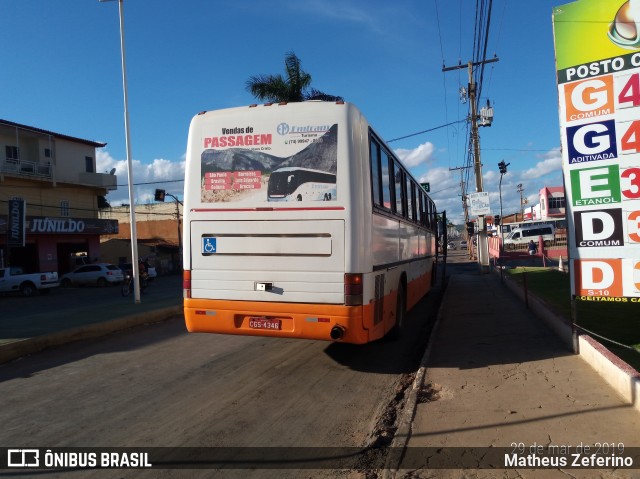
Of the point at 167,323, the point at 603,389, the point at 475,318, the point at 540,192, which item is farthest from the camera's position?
the point at 540,192

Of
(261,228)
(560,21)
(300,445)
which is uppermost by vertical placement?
(560,21)

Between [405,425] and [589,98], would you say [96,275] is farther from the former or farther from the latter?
[589,98]

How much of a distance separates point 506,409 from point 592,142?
3.67 meters

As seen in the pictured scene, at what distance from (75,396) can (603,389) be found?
20.5ft

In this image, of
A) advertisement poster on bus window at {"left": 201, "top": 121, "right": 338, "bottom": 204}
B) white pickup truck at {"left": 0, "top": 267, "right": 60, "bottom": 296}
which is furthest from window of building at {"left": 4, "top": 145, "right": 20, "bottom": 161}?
advertisement poster on bus window at {"left": 201, "top": 121, "right": 338, "bottom": 204}

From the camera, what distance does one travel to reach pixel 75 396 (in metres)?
6.14

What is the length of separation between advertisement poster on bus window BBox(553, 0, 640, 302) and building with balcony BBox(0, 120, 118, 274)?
30.1 meters

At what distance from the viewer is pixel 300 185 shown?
253 inches

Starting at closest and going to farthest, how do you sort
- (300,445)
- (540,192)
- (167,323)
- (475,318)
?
(300,445), (475,318), (167,323), (540,192)

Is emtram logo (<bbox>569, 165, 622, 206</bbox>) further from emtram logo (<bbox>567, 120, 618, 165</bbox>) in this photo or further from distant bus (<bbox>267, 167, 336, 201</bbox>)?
distant bus (<bbox>267, 167, 336, 201</bbox>)

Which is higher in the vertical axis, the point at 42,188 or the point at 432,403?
the point at 42,188

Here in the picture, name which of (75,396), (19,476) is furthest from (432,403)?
(75,396)

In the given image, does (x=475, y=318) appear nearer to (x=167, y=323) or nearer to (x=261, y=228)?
(x=261, y=228)


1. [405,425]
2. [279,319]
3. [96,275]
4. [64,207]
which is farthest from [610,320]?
[64,207]
